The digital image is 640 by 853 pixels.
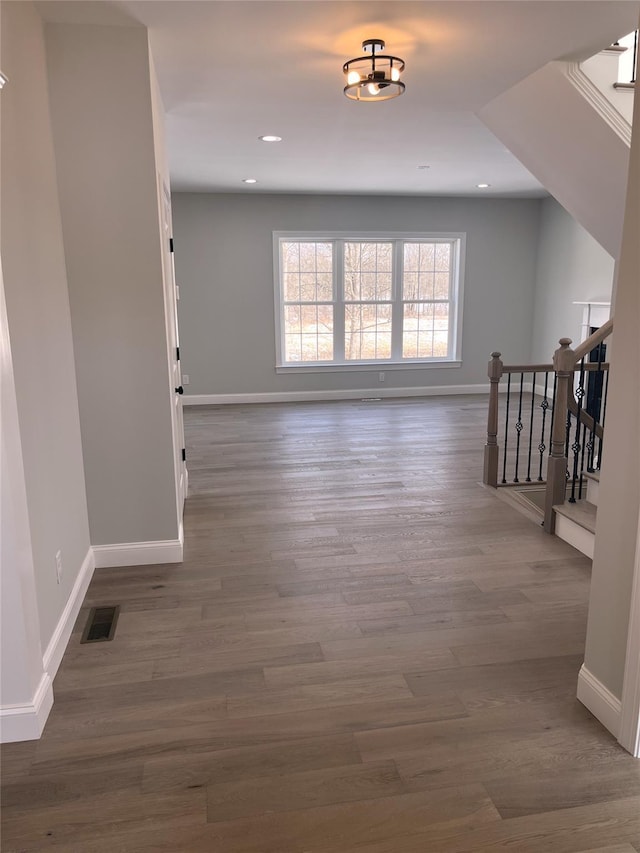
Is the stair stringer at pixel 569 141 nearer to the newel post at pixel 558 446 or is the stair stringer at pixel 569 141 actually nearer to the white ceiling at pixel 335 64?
the white ceiling at pixel 335 64

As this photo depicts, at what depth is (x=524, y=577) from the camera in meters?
3.24

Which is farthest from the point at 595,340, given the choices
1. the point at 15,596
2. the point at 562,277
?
the point at 562,277

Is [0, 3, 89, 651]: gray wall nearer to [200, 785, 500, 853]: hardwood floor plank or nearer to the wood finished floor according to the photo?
the wood finished floor

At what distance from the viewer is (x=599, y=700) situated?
2131mm

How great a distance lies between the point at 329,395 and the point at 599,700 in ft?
21.4

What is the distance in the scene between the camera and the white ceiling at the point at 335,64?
270 centimetres

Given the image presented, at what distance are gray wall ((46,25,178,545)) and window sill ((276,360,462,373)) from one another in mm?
5048

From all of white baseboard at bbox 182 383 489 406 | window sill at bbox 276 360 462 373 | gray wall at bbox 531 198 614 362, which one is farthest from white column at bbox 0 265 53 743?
gray wall at bbox 531 198 614 362

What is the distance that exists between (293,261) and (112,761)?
277 inches

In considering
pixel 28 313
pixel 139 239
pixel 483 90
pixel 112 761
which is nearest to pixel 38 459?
pixel 28 313

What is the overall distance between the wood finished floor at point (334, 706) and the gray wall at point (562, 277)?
4482mm

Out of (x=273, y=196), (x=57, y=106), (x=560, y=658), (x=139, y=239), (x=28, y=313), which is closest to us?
(x=28, y=313)

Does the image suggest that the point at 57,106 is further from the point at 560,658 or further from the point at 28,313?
the point at 560,658

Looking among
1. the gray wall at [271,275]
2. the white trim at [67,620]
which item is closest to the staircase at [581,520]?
the white trim at [67,620]
